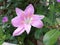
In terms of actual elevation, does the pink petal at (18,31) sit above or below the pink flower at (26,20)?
below

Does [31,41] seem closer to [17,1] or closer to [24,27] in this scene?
[17,1]

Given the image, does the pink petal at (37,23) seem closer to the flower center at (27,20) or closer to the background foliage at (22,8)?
the flower center at (27,20)

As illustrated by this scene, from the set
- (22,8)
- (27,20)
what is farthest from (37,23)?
(22,8)

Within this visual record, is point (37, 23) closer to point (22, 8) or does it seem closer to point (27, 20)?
point (27, 20)

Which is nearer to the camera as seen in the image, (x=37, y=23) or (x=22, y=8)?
(x=37, y=23)

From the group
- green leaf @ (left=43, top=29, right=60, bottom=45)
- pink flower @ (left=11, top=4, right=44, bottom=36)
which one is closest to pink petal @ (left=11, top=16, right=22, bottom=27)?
pink flower @ (left=11, top=4, right=44, bottom=36)

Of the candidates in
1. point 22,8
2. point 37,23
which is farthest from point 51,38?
point 22,8

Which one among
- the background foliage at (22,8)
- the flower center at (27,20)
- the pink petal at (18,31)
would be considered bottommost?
the background foliage at (22,8)

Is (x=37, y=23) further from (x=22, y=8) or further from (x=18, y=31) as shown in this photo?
(x=22, y=8)

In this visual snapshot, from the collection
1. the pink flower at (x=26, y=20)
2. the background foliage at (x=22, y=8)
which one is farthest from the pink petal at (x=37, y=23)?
the background foliage at (x=22, y=8)

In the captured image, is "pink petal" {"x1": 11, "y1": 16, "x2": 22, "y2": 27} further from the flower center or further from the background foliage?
the background foliage

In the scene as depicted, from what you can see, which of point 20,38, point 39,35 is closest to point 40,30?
point 39,35
